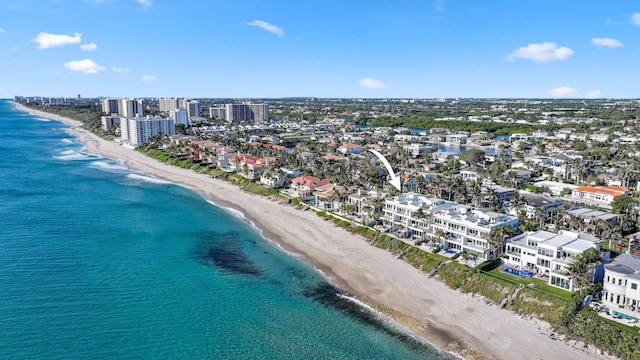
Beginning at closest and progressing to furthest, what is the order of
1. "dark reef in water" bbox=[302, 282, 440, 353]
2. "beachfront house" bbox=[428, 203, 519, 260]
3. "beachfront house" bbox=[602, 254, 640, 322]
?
"dark reef in water" bbox=[302, 282, 440, 353] < "beachfront house" bbox=[602, 254, 640, 322] < "beachfront house" bbox=[428, 203, 519, 260]

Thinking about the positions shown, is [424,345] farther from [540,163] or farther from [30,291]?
[540,163]

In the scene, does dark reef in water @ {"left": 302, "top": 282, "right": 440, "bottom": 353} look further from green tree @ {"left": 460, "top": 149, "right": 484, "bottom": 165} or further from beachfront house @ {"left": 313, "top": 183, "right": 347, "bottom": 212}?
green tree @ {"left": 460, "top": 149, "right": 484, "bottom": 165}

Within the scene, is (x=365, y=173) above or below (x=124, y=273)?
above

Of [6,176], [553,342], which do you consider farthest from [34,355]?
[6,176]

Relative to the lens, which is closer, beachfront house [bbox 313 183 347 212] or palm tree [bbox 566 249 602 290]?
palm tree [bbox 566 249 602 290]

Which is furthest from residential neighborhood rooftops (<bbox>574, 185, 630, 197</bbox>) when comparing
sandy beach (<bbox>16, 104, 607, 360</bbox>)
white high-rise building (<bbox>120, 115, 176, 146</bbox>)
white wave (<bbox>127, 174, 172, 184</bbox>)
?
white high-rise building (<bbox>120, 115, 176, 146</bbox>)

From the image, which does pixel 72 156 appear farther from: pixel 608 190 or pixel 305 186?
pixel 608 190
